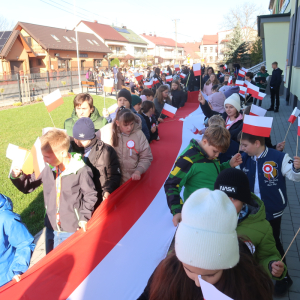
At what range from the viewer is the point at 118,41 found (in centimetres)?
7112

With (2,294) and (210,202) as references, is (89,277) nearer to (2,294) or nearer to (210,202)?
(2,294)

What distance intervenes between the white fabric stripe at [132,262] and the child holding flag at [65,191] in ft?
1.60

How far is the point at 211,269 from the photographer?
4.33 feet

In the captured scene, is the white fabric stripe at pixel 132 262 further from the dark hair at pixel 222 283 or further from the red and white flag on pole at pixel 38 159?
the dark hair at pixel 222 283

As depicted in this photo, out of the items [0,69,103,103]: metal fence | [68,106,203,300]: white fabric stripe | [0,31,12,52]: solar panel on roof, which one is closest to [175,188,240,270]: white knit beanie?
[68,106,203,300]: white fabric stripe

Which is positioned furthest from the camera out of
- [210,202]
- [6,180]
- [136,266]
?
[6,180]

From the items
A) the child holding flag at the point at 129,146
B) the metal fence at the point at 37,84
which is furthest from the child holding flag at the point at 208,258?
the metal fence at the point at 37,84

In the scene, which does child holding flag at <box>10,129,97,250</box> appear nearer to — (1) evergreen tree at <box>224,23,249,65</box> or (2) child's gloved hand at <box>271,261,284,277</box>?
(2) child's gloved hand at <box>271,261,284,277</box>

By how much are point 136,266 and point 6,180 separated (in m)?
5.19

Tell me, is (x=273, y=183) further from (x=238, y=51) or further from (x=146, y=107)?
(x=238, y=51)

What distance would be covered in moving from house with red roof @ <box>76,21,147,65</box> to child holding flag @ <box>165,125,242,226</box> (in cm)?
5766

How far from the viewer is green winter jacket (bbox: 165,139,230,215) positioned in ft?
9.50

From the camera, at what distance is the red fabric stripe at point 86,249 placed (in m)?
2.47

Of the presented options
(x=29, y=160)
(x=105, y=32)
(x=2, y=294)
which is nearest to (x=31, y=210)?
(x=29, y=160)
